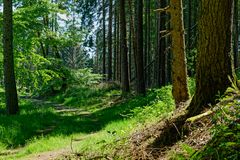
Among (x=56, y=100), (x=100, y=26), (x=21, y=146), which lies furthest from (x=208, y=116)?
(x=100, y=26)

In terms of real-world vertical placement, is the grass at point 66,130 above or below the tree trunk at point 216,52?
below

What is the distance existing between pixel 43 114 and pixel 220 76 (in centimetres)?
1042

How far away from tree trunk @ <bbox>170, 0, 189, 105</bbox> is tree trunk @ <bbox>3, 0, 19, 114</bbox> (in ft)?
27.1

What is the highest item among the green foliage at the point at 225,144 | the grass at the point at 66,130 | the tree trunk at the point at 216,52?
the tree trunk at the point at 216,52

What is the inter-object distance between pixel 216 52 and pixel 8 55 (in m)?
10.1

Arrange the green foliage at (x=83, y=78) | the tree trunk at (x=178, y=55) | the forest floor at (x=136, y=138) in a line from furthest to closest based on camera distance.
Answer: the green foliage at (x=83, y=78), the tree trunk at (x=178, y=55), the forest floor at (x=136, y=138)

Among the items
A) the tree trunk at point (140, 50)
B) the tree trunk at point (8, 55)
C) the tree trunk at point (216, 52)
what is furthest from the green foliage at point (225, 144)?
the tree trunk at point (140, 50)

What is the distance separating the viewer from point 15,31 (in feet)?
59.8

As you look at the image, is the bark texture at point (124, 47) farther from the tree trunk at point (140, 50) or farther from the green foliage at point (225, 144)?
the green foliage at point (225, 144)

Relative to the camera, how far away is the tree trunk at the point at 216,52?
609 centimetres

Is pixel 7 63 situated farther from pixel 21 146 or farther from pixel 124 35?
pixel 124 35

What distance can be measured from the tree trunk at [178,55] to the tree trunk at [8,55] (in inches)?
326

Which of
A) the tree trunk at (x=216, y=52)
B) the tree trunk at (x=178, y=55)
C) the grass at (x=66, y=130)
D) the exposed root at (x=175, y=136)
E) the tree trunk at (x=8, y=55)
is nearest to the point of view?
the exposed root at (x=175, y=136)

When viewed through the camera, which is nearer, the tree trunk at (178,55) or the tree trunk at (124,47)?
the tree trunk at (178,55)
